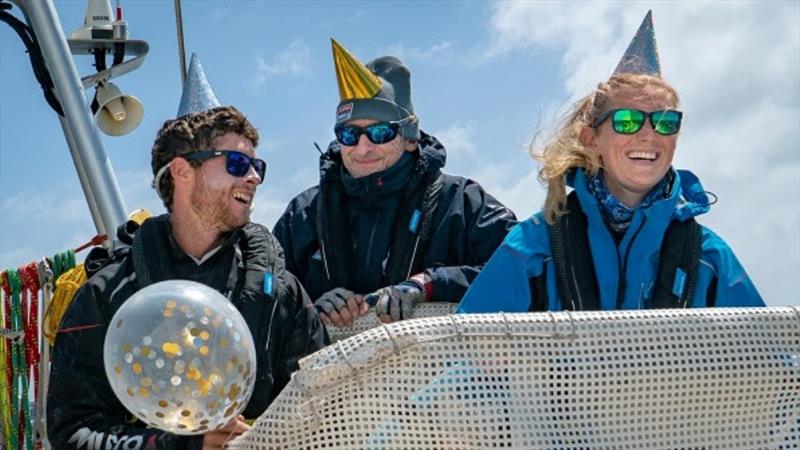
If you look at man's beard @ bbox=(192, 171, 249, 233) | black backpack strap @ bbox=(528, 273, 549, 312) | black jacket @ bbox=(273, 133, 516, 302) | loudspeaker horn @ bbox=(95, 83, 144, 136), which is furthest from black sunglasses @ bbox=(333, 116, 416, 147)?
loudspeaker horn @ bbox=(95, 83, 144, 136)

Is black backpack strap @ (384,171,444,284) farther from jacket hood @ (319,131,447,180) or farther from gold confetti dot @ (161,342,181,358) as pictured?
gold confetti dot @ (161,342,181,358)

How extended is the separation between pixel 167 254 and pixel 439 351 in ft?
6.01

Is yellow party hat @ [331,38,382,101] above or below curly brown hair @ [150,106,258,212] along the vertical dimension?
above

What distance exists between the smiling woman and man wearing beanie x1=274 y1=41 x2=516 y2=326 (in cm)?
78

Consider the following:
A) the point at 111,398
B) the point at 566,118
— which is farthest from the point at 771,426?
the point at 111,398

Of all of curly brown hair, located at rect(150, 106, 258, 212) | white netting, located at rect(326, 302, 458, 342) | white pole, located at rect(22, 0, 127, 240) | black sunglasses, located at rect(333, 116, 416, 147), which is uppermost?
white pole, located at rect(22, 0, 127, 240)

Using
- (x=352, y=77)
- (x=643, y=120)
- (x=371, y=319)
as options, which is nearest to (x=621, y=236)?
(x=643, y=120)

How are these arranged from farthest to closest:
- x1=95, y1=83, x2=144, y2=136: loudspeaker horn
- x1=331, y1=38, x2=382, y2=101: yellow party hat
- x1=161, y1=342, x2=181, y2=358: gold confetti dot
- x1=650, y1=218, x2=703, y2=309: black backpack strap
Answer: x1=95, y1=83, x2=144, y2=136: loudspeaker horn → x1=331, y1=38, x2=382, y2=101: yellow party hat → x1=650, y1=218, x2=703, y2=309: black backpack strap → x1=161, y1=342, x2=181, y2=358: gold confetti dot

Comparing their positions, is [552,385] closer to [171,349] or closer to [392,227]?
[171,349]

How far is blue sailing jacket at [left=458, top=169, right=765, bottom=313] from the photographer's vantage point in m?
3.80

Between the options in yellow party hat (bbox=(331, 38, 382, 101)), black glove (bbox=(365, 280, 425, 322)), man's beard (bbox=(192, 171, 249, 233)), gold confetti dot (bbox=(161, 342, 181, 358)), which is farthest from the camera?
yellow party hat (bbox=(331, 38, 382, 101))

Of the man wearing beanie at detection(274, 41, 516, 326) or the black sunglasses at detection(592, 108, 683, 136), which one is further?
the man wearing beanie at detection(274, 41, 516, 326)

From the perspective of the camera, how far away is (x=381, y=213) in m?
4.97

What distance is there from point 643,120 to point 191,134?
5.17 ft
